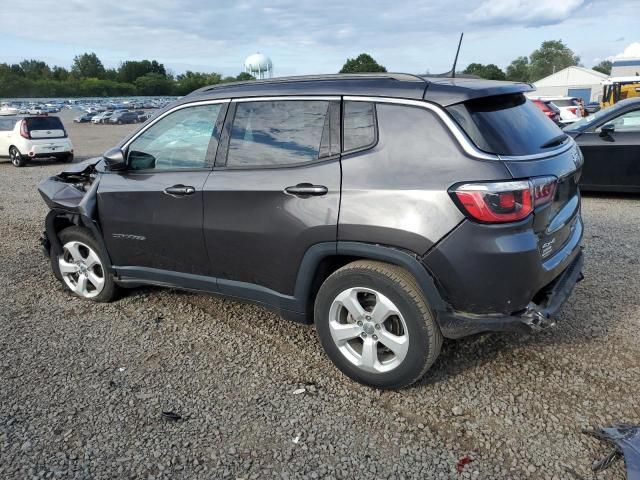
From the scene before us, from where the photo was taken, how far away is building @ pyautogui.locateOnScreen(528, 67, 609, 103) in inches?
2466

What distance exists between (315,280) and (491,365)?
1.30m

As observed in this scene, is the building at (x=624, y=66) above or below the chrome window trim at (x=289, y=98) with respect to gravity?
above

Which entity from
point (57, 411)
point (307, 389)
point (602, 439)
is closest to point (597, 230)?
point (602, 439)

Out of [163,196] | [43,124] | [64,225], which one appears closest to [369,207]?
[163,196]

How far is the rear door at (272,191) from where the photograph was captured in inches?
121

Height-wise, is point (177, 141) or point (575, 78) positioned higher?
point (575, 78)

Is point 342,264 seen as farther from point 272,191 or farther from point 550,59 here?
point 550,59

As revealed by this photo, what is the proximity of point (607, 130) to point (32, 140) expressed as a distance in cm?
1528

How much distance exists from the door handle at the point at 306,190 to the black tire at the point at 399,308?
47 cm

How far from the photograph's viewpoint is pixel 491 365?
3365 millimetres

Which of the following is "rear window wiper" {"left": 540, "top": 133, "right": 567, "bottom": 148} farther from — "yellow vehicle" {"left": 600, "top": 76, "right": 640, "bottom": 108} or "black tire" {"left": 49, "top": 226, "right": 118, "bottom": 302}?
"yellow vehicle" {"left": 600, "top": 76, "right": 640, "bottom": 108}

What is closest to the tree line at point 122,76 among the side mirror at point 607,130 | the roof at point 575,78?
the roof at point 575,78

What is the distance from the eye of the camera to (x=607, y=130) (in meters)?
7.84

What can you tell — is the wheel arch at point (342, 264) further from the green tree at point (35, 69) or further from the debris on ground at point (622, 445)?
the green tree at point (35, 69)
